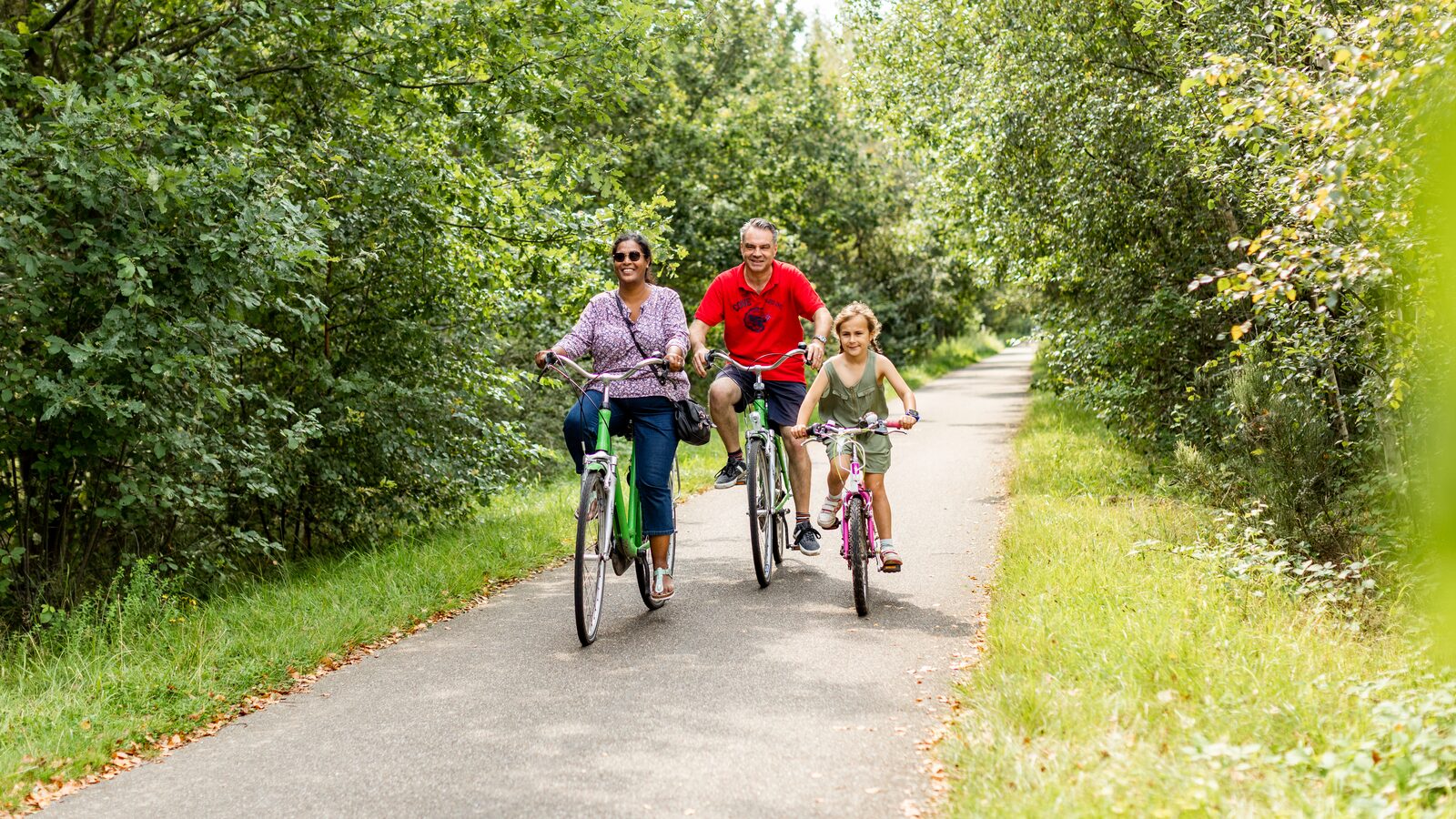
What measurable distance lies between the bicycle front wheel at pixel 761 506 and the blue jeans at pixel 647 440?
1.98 feet

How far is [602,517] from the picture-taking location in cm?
632

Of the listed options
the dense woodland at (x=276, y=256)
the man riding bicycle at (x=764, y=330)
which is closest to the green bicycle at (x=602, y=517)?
the man riding bicycle at (x=764, y=330)

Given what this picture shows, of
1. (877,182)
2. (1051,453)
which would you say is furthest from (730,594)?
(877,182)

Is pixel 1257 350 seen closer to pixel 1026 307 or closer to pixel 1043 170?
pixel 1043 170

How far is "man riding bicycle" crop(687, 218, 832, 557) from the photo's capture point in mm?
7473

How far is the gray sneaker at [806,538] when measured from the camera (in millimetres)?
7699

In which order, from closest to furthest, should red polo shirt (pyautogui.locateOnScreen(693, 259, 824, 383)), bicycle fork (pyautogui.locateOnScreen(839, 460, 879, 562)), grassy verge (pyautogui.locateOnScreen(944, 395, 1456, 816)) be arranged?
grassy verge (pyautogui.locateOnScreen(944, 395, 1456, 816)) < bicycle fork (pyautogui.locateOnScreen(839, 460, 879, 562)) < red polo shirt (pyautogui.locateOnScreen(693, 259, 824, 383))

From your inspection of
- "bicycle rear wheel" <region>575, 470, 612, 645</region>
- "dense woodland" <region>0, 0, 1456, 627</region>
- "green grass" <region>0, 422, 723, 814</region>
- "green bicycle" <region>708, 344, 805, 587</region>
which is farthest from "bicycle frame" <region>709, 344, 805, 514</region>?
"dense woodland" <region>0, 0, 1456, 627</region>

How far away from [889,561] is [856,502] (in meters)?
0.53

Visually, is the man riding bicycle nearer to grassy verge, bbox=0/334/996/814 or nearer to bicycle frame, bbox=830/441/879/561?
bicycle frame, bbox=830/441/879/561

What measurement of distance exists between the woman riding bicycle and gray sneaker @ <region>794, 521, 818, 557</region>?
125 cm

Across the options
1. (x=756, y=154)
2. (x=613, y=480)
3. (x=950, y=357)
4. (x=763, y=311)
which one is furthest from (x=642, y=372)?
(x=950, y=357)

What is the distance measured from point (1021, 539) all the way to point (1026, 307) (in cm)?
1823

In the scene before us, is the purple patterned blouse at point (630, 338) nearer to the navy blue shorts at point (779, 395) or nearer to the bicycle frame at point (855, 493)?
the navy blue shorts at point (779, 395)
